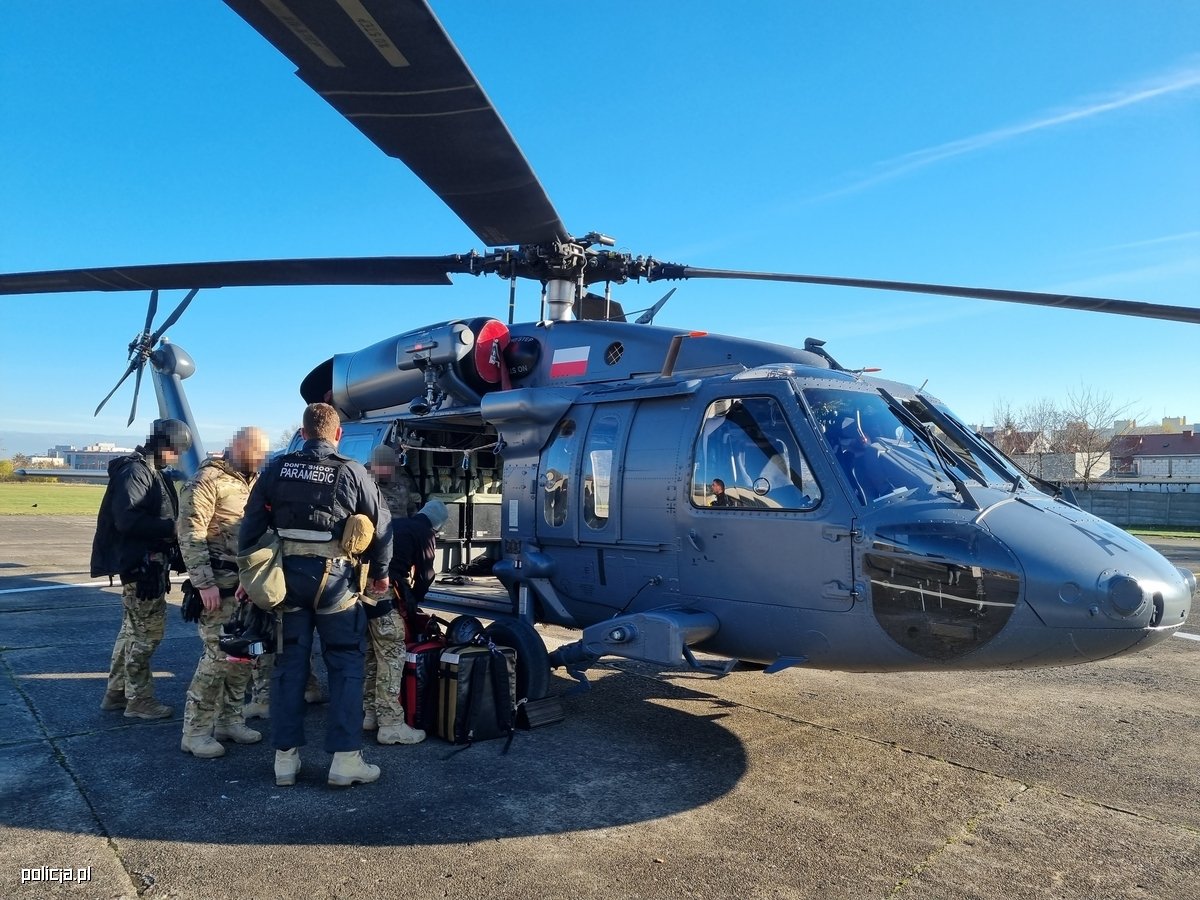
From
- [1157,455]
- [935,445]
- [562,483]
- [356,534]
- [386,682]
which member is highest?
[1157,455]

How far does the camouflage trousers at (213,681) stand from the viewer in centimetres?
471

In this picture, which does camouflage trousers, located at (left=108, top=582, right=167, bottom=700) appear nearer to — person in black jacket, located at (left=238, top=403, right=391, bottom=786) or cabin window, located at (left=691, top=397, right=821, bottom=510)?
person in black jacket, located at (left=238, top=403, right=391, bottom=786)

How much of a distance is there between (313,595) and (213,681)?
105 cm

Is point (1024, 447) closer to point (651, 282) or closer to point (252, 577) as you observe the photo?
point (651, 282)

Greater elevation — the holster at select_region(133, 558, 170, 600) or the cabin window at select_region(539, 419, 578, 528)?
the cabin window at select_region(539, 419, 578, 528)

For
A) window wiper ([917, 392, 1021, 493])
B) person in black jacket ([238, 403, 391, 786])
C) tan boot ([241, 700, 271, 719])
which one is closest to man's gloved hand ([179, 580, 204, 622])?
person in black jacket ([238, 403, 391, 786])

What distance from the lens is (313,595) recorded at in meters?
4.22

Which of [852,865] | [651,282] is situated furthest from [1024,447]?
[852,865]

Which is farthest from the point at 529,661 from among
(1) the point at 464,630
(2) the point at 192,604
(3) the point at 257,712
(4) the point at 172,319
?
(4) the point at 172,319

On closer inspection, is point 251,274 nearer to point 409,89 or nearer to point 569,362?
point 569,362

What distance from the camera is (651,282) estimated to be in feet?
25.3

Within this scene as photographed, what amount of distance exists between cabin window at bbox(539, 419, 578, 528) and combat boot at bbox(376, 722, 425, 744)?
5.47ft

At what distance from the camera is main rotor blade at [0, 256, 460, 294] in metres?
7.04

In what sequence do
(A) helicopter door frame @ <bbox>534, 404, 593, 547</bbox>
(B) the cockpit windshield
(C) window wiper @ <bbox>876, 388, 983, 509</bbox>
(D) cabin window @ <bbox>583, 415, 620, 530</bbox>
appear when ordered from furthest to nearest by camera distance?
(A) helicopter door frame @ <bbox>534, 404, 593, 547</bbox> < (D) cabin window @ <bbox>583, 415, 620, 530</bbox> < (B) the cockpit windshield < (C) window wiper @ <bbox>876, 388, 983, 509</bbox>
